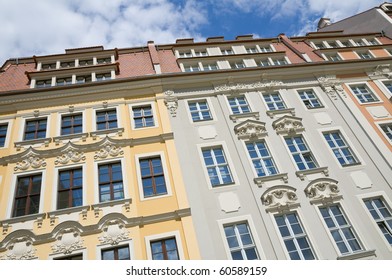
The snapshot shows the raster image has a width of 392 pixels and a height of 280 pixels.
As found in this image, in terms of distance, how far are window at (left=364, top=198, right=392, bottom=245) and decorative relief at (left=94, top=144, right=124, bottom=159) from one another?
11168 millimetres

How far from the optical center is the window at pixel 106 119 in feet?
49.6

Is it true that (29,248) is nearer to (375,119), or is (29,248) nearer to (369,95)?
(375,119)

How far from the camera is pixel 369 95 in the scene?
18141 mm

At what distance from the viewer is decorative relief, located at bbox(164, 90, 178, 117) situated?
1576cm

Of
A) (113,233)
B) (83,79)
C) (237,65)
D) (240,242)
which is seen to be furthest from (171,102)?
(240,242)

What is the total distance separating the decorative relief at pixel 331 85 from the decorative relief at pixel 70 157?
1397 cm

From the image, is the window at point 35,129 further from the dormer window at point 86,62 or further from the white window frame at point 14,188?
the dormer window at point 86,62

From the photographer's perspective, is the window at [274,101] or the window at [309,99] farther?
the window at [309,99]

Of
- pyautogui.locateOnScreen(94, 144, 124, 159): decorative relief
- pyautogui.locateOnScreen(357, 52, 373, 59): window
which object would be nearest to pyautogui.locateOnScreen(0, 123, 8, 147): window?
pyautogui.locateOnScreen(94, 144, 124, 159): decorative relief

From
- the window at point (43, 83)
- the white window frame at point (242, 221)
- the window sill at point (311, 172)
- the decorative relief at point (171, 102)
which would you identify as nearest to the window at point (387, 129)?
the window sill at point (311, 172)

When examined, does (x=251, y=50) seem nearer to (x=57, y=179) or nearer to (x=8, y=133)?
(x=57, y=179)

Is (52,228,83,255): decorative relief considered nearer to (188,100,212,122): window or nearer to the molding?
the molding

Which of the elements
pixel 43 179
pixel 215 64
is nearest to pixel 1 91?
pixel 43 179
